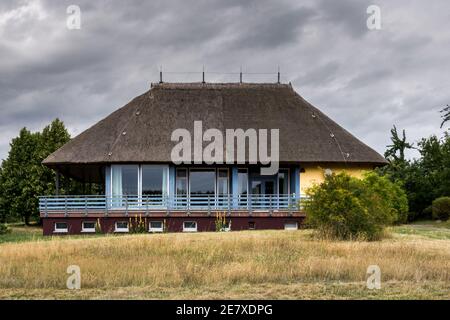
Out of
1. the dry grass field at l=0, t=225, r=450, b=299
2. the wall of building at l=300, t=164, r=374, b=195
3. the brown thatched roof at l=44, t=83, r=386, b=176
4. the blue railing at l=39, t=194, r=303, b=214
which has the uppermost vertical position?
the brown thatched roof at l=44, t=83, r=386, b=176

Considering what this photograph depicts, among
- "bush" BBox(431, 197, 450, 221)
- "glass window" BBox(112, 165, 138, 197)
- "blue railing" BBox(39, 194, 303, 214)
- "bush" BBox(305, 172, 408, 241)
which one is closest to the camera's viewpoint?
"bush" BBox(305, 172, 408, 241)

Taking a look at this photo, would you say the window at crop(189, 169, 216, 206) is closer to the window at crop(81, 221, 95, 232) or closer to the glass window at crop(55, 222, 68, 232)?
the window at crop(81, 221, 95, 232)

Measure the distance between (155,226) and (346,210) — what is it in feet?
38.6

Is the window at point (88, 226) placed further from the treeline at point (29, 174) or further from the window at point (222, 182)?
the treeline at point (29, 174)

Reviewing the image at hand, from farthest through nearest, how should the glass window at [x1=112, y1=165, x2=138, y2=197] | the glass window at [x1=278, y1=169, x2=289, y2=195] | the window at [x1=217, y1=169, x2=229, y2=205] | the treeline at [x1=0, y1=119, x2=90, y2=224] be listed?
the treeline at [x1=0, y1=119, x2=90, y2=224] → the glass window at [x1=278, y1=169, x2=289, y2=195] → the window at [x1=217, y1=169, x2=229, y2=205] → the glass window at [x1=112, y1=165, x2=138, y2=197]

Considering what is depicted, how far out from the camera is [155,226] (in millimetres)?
31203

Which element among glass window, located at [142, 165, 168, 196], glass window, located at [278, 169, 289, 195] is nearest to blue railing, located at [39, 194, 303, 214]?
glass window, located at [142, 165, 168, 196]

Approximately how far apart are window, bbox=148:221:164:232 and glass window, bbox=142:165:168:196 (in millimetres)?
1919

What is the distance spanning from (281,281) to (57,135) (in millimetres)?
37380

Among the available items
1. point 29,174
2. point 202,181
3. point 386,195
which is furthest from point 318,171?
point 29,174

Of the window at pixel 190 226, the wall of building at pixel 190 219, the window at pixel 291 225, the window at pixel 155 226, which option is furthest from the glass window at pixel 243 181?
the window at pixel 155 226

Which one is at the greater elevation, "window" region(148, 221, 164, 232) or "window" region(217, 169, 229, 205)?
"window" region(217, 169, 229, 205)

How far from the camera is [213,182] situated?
33719mm

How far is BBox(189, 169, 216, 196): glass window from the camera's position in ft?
110
